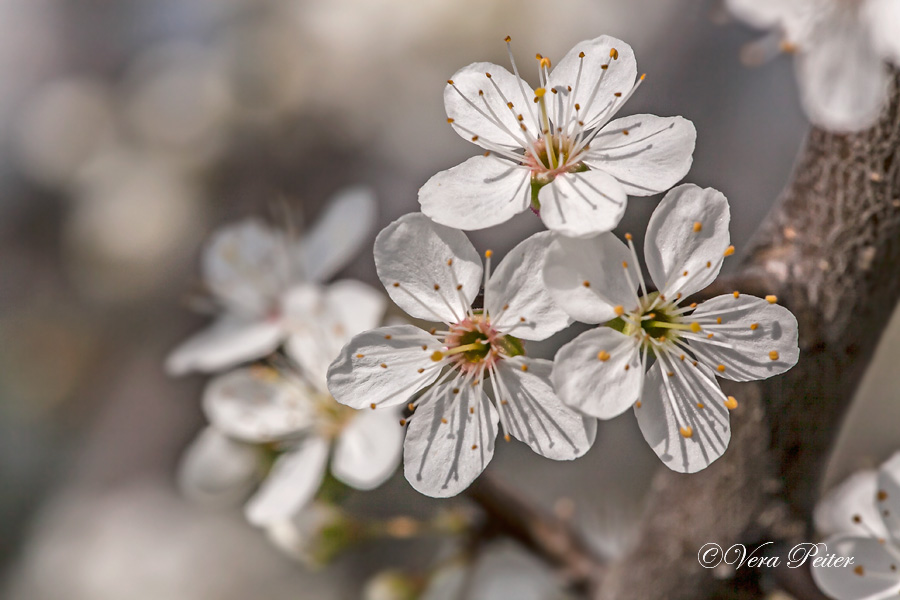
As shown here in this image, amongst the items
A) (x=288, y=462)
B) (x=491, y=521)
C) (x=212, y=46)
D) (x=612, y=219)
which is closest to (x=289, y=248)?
(x=288, y=462)

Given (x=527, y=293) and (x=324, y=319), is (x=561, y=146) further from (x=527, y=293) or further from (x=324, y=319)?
(x=324, y=319)

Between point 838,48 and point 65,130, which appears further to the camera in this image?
point 65,130

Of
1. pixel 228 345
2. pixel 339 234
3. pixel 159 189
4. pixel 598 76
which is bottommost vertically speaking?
pixel 159 189

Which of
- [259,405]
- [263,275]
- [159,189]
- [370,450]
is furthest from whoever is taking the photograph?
[159,189]

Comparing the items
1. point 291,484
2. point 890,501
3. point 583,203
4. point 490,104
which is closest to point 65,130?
point 291,484

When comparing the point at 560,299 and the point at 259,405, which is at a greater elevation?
the point at 560,299
